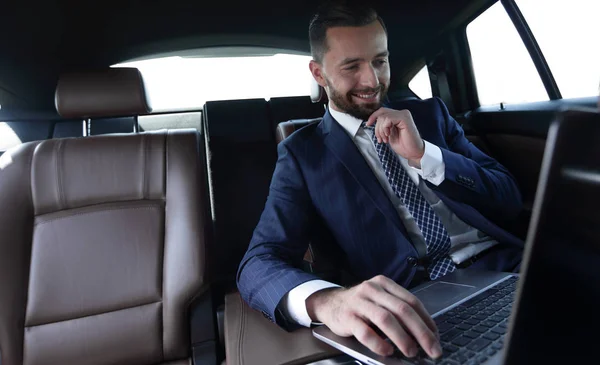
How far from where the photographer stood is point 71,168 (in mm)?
1428

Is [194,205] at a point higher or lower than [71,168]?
lower

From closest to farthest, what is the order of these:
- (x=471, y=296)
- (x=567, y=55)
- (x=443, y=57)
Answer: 1. (x=471, y=296)
2. (x=567, y=55)
3. (x=443, y=57)

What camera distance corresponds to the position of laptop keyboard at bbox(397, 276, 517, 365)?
0.58 m

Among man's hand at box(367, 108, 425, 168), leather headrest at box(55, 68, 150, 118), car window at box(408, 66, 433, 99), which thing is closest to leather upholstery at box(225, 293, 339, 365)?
man's hand at box(367, 108, 425, 168)

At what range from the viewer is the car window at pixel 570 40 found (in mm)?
1641

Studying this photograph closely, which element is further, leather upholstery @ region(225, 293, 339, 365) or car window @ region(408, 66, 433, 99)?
car window @ region(408, 66, 433, 99)

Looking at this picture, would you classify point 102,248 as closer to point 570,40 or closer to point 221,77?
point 221,77

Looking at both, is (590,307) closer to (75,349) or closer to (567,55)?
(75,349)

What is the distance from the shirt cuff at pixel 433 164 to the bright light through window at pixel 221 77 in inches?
54.8

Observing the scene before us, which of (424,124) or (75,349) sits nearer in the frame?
(75,349)

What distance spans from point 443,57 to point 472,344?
2230 mm

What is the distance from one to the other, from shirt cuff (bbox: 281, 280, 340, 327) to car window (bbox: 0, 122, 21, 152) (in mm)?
1888

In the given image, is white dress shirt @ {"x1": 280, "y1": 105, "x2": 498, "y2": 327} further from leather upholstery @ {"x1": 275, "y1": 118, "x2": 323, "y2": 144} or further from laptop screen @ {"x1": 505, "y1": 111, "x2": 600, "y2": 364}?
laptop screen @ {"x1": 505, "y1": 111, "x2": 600, "y2": 364}

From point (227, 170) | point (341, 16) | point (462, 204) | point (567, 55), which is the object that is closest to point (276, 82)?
point (227, 170)
